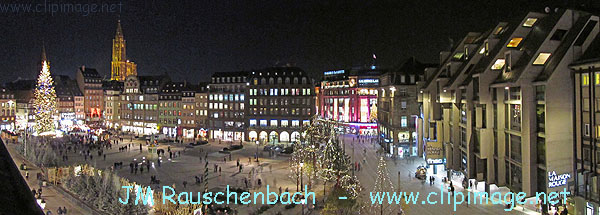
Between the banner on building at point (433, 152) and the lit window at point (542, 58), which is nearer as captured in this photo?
the lit window at point (542, 58)

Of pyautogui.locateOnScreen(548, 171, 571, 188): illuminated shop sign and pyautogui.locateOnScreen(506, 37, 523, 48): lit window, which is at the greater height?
pyautogui.locateOnScreen(506, 37, 523, 48): lit window

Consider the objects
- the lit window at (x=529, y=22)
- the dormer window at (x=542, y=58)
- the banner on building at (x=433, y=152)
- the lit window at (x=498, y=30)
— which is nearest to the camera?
the dormer window at (x=542, y=58)

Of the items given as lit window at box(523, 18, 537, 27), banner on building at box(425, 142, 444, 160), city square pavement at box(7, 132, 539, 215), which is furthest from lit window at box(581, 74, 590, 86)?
banner on building at box(425, 142, 444, 160)

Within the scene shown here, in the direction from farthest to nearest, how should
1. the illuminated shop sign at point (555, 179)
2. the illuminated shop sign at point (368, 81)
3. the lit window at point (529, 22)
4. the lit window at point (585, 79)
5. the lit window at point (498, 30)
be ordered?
the illuminated shop sign at point (368, 81) → the lit window at point (498, 30) → the lit window at point (529, 22) → the illuminated shop sign at point (555, 179) → the lit window at point (585, 79)

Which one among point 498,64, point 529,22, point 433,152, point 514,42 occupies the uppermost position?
point 529,22

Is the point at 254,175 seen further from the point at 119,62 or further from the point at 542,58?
the point at 119,62

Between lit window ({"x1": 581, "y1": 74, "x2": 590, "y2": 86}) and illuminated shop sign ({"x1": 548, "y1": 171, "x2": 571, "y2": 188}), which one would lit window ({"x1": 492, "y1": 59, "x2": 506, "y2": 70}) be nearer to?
lit window ({"x1": 581, "y1": 74, "x2": 590, "y2": 86})

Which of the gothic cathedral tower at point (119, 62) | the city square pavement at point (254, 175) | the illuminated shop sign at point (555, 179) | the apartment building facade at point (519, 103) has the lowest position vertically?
the city square pavement at point (254, 175)

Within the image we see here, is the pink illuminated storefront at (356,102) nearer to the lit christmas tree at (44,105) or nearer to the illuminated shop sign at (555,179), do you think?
the lit christmas tree at (44,105)

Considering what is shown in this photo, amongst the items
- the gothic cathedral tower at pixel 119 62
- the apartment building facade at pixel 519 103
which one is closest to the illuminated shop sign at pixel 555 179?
the apartment building facade at pixel 519 103

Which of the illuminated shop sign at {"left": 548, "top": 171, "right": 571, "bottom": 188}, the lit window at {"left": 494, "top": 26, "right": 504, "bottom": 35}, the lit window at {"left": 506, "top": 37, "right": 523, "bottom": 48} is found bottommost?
the illuminated shop sign at {"left": 548, "top": 171, "right": 571, "bottom": 188}

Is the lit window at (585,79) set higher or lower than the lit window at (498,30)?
lower

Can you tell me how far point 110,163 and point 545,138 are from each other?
5405 cm

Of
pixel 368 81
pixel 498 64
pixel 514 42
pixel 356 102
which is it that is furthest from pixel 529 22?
pixel 356 102
